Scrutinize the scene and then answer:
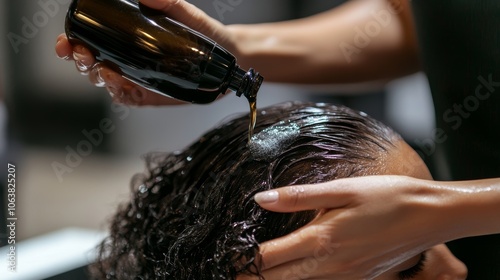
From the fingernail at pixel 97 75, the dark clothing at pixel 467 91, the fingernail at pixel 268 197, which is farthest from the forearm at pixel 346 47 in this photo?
the fingernail at pixel 268 197

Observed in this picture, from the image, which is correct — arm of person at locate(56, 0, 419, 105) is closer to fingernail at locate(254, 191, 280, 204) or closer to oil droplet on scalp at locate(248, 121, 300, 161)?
oil droplet on scalp at locate(248, 121, 300, 161)

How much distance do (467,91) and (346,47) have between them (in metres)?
0.42

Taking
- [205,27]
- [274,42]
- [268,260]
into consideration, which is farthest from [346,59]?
[268,260]

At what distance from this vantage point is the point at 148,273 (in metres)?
1.16

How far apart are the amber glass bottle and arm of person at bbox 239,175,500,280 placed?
217mm

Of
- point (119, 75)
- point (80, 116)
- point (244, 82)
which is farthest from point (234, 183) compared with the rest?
point (80, 116)

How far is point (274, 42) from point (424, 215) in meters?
0.78

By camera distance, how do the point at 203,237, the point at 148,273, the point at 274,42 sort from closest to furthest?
1. the point at 203,237
2. the point at 148,273
3. the point at 274,42

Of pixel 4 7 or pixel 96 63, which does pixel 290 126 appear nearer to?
pixel 96 63

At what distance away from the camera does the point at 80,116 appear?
3.88 meters

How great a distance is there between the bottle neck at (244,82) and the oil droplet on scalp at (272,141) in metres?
0.09

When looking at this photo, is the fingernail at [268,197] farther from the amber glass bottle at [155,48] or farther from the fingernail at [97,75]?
the fingernail at [97,75]

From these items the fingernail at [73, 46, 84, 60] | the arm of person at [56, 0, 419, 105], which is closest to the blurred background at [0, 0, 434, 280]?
the arm of person at [56, 0, 419, 105]

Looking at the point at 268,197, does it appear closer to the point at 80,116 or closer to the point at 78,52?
the point at 78,52
